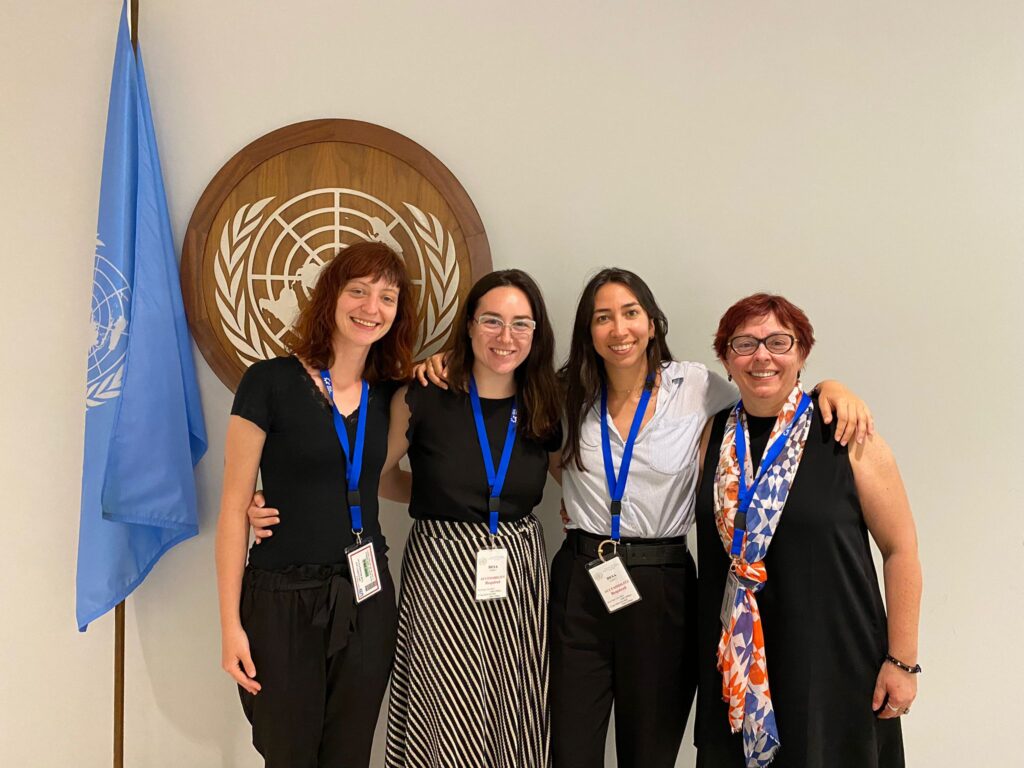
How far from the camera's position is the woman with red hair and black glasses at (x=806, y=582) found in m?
1.52

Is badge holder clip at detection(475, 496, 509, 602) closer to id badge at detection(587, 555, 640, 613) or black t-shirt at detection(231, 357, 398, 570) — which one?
id badge at detection(587, 555, 640, 613)

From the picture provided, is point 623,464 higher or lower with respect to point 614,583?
higher

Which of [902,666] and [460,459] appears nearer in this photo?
[902,666]

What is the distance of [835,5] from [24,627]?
319 cm

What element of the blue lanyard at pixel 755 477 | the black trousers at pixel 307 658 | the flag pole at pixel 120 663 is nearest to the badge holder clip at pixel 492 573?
the black trousers at pixel 307 658

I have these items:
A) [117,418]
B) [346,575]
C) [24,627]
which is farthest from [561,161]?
[24,627]

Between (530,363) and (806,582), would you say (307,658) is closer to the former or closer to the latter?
(530,363)

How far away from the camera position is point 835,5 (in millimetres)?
2080

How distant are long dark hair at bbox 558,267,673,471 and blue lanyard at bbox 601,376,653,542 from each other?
68mm

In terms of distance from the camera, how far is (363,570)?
5.48ft

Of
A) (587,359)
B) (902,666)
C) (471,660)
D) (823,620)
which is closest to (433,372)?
(587,359)

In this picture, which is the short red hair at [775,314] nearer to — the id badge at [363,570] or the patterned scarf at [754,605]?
the patterned scarf at [754,605]

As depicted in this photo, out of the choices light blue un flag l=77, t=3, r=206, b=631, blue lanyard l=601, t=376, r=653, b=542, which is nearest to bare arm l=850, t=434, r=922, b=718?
blue lanyard l=601, t=376, r=653, b=542

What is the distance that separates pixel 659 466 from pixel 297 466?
89 centimetres
